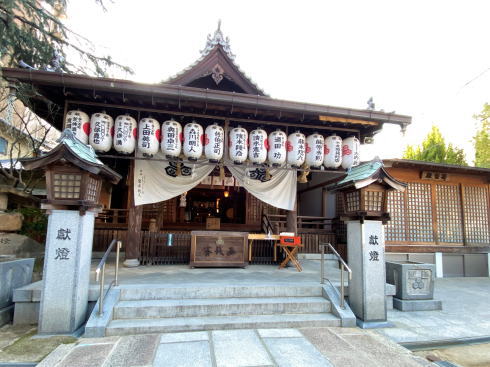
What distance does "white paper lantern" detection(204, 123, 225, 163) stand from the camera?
7.54m

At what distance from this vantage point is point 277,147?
7.95 meters

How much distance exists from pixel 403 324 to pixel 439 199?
8.82 metres

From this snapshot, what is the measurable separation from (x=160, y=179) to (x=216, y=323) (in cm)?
513

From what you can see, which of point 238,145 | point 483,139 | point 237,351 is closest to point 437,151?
point 483,139

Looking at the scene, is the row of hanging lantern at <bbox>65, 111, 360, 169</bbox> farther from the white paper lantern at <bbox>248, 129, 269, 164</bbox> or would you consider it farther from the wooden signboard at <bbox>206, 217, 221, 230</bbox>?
the wooden signboard at <bbox>206, 217, 221, 230</bbox>

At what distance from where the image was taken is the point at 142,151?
7.24m

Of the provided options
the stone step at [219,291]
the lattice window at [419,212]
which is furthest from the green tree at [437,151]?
the stone step at [219,291]

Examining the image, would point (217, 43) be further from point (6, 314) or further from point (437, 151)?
point (437, 151)

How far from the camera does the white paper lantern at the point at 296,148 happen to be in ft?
26.6

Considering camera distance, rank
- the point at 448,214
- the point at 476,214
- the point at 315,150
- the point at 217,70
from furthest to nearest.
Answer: the point at 476,214 < the point at 448,214 < the point at 217,70 < the point at 315,150

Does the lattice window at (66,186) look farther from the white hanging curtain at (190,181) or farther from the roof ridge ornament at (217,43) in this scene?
the roof ridge ornament at (217,43)

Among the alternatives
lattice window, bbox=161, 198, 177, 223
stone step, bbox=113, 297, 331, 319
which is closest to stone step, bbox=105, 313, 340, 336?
stone step, bbox=113, 297, 331, 319

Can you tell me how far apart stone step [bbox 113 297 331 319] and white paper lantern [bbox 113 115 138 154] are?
4091 millimetres

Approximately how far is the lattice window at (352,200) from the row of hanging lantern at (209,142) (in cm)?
232
